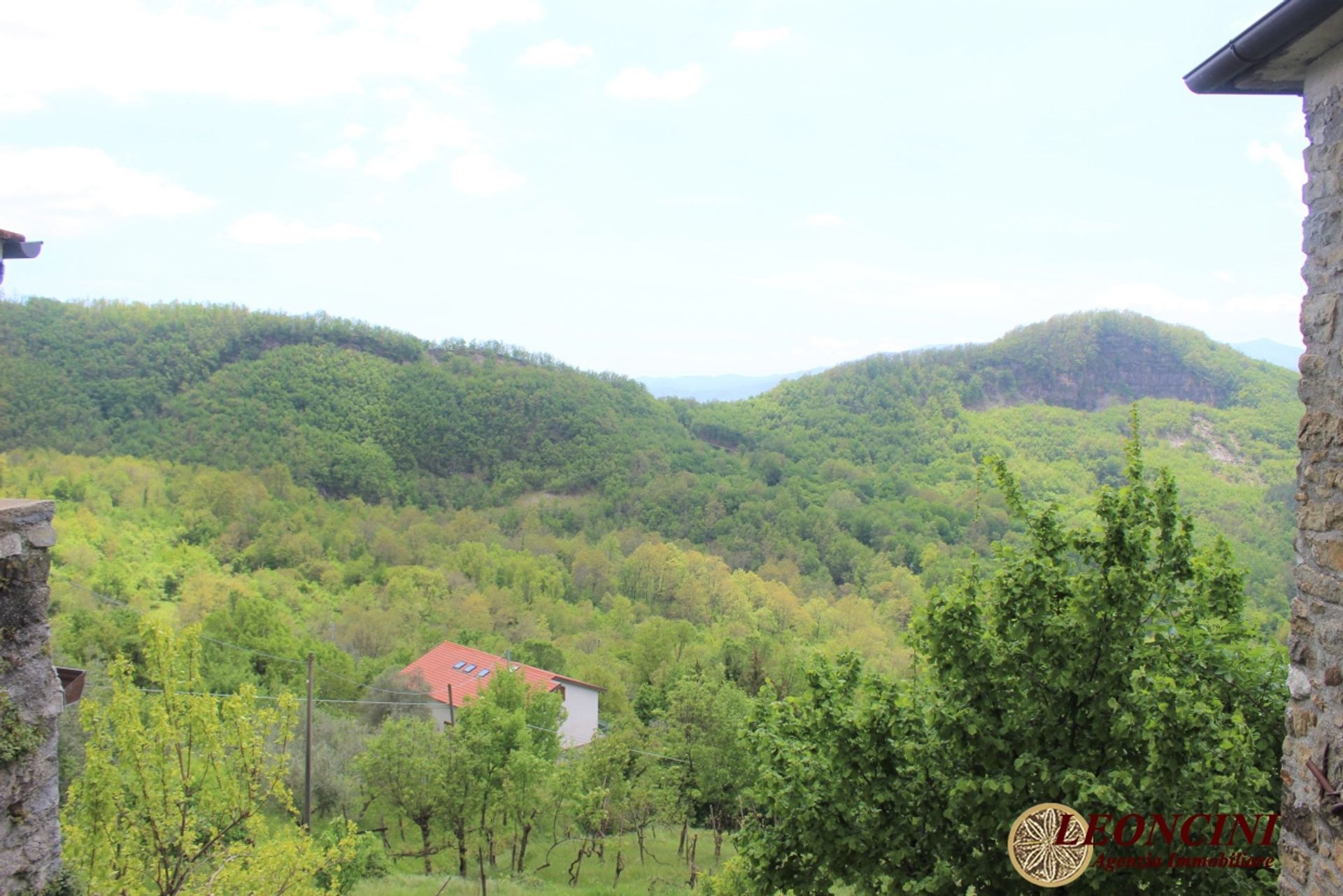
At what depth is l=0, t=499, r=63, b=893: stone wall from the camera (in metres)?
4.53

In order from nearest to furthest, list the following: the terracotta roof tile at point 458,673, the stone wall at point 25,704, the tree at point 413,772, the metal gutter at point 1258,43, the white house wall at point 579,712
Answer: the metal gutter at point 1258,43, the stone wall at point 25,704, the tree at point 413,772, the terracotta roof tile at point 458,673, the white house wall at point 579,712

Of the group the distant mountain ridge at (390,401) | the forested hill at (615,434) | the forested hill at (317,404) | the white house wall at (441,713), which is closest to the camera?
the white house wall at (441,713)

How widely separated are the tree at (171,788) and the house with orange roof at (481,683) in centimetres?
2057

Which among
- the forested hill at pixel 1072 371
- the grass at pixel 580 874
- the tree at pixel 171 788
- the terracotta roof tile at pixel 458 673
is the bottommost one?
the grass at pixel 580 874

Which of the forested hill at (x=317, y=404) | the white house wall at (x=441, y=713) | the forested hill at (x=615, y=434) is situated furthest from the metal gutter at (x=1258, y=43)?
the forested hill at (x=317, y=404)

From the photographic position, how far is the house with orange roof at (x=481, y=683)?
28.4m

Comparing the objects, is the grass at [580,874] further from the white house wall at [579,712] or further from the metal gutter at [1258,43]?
the metal gutter at [1258,43]

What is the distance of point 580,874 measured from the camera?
18922 mm

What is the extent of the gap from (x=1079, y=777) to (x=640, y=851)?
59.8 ft

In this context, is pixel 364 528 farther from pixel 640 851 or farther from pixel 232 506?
pixel 640 851

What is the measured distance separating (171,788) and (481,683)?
72.7 ft

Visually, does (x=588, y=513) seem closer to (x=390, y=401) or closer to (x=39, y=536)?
(x=390, y=401)

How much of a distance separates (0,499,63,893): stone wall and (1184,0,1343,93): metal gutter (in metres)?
5.98
